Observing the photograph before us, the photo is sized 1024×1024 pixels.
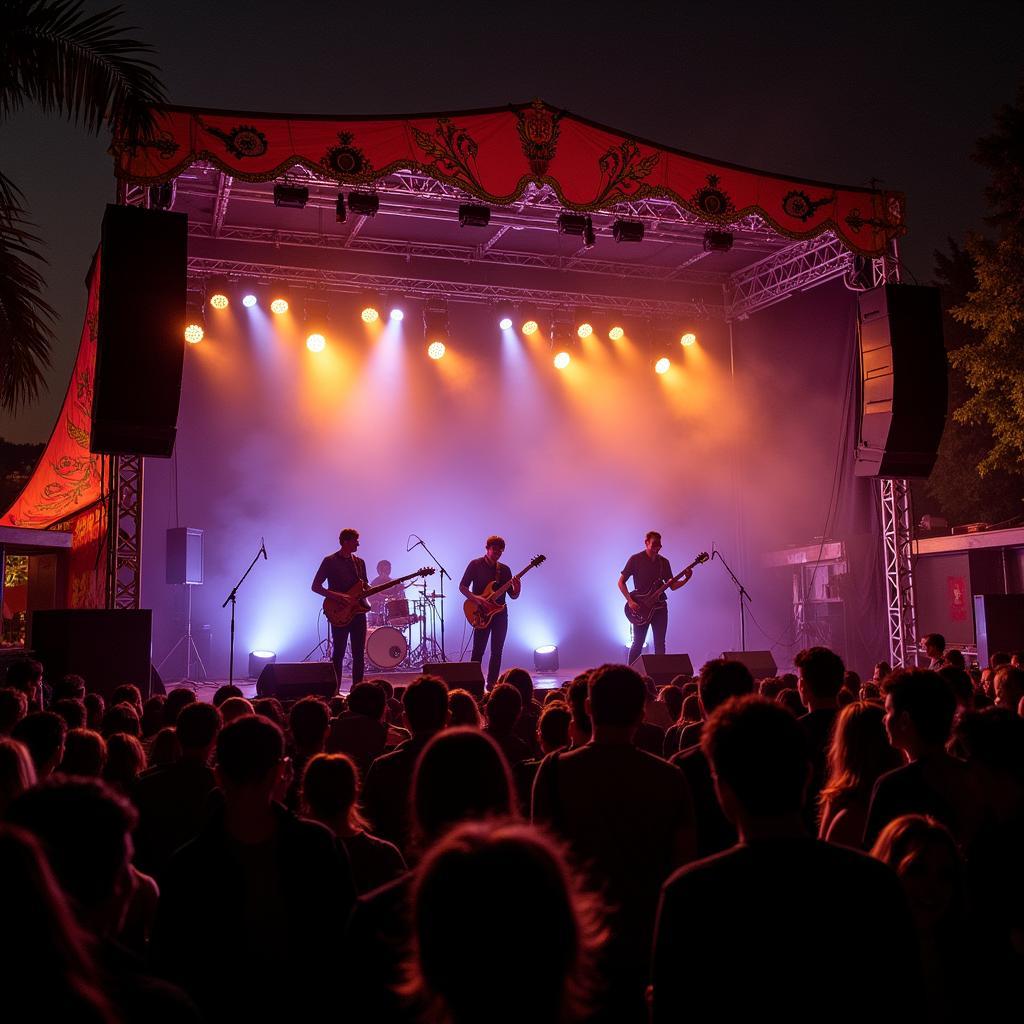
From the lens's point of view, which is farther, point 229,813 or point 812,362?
point 812,362

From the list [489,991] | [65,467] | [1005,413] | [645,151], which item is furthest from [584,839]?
[1005,413]

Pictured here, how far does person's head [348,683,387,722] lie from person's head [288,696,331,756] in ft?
2.84

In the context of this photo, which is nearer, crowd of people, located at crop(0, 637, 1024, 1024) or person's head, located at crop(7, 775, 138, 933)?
crowd of people, located at crop(0, 637, 1024, 1024)

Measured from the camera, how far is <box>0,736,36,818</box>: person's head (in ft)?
9.44

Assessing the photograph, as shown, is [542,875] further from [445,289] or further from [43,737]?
[445,289]

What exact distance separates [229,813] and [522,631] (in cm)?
1539

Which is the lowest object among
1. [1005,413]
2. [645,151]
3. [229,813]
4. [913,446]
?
[229,813]

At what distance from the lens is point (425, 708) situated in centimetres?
383

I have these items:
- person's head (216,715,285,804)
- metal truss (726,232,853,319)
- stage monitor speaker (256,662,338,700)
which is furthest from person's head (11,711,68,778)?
metal truss (726,232,853,319)

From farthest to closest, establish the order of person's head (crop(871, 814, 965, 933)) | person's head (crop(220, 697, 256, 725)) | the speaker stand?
the speaker stand < person's head (crop(220, 697, 256, 725)) < person's head (crop(871, 814, 965, 933))

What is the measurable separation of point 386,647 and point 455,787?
12779 millimetres

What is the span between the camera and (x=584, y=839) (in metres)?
2.79

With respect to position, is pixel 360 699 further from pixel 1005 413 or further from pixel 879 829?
pixel 1005 413

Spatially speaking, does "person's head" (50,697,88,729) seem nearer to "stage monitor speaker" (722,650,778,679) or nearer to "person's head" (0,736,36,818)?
"person's head" (0,736,36,818)
